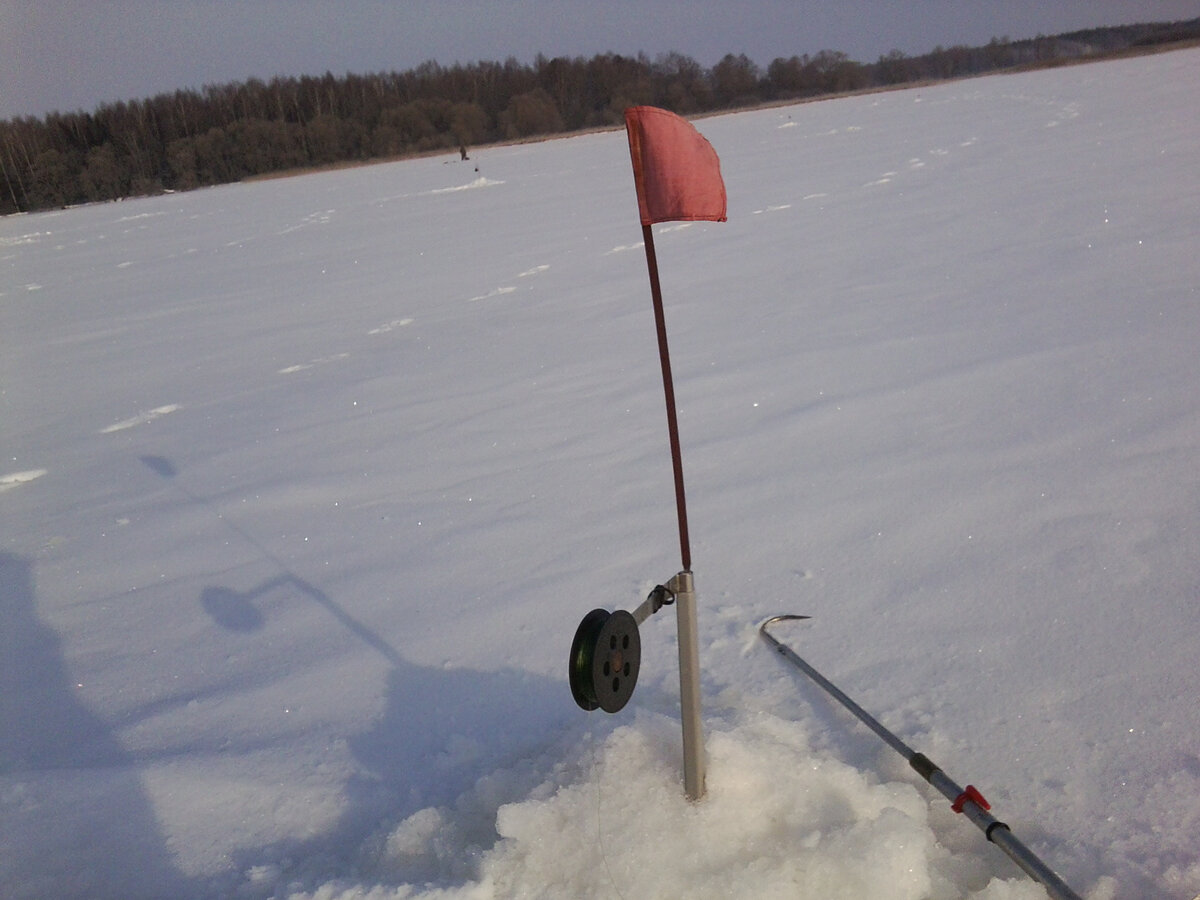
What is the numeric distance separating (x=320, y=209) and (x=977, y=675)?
1581 cm

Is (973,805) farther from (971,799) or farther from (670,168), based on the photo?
(670,168)

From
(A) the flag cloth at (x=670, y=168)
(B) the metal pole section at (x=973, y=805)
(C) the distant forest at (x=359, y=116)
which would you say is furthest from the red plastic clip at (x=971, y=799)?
(C) the distant forest at (x=359, y=116)

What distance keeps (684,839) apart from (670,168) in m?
1.02

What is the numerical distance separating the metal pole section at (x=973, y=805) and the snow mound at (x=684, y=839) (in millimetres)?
56

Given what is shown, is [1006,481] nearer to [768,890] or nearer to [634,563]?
[634,563]

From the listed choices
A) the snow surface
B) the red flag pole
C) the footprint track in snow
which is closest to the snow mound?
the snow surface

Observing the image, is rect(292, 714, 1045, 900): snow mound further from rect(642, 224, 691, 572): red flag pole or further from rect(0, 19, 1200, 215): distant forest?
rect(0, 19, 1200, 215): distant forest

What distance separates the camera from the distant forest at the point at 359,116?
40.4 meters

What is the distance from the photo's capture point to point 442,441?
363 centimetres

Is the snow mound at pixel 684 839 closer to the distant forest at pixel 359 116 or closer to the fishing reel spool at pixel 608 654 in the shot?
the fishing reel spool at pixel 608 654

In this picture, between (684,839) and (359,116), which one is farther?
(359,116)

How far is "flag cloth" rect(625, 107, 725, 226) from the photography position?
1.17m

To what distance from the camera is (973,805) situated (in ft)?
4.26

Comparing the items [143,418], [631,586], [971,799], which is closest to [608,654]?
[971,799]
